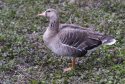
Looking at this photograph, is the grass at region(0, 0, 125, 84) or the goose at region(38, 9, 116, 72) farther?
the goose at region(38, 9, 116, 72)

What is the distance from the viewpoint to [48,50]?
10.3 metres

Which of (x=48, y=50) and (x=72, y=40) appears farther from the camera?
(x=48, y=50)

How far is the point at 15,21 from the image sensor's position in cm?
1274

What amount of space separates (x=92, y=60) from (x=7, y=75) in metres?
2.04

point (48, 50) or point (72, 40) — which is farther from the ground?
point (72, 40)

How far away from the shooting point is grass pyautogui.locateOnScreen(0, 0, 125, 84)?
341 inches

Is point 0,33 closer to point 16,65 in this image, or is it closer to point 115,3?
point 16,65

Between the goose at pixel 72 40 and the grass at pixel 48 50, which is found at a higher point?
the goose at pixel 72 40

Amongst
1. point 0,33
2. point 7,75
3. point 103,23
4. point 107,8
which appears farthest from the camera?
point 107,8

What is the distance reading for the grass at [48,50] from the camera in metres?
8.66

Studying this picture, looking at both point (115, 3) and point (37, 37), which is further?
point (115, 3)

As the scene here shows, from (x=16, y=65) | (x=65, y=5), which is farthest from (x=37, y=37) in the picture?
(x=65, y=5)

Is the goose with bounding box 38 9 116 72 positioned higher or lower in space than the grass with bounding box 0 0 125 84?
higher

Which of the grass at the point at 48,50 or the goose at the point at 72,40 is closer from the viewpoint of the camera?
the grass at the point at 48,50
